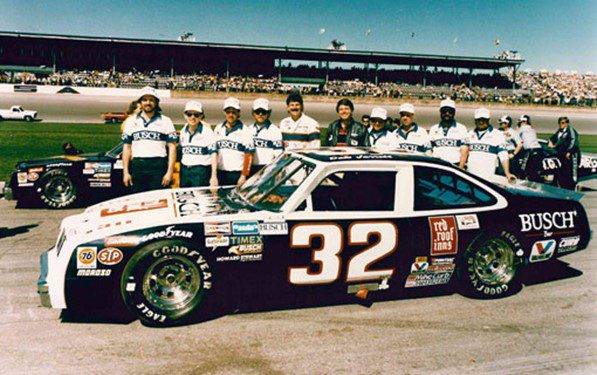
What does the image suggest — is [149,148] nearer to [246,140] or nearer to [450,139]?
[246,140]

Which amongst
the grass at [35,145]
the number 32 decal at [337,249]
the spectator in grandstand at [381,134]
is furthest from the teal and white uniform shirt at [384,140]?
the grass at [35,145]

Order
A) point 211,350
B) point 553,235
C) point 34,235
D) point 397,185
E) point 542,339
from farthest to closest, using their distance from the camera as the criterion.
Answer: point 34,235
point 553,235
point 397,185
point 542,339
point 211,350

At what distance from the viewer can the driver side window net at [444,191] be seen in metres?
4.21

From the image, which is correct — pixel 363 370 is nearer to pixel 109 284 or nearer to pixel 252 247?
pixel 252 247

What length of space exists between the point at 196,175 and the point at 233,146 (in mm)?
609

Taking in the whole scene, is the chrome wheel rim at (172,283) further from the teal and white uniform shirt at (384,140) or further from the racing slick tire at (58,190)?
the racing slick tire at (58,190)

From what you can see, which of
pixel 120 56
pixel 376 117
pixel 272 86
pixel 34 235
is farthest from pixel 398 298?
pixel 120 56

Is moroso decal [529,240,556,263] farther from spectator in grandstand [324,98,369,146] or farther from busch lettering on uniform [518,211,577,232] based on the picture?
spectator in grandstand [324,98,369,146]

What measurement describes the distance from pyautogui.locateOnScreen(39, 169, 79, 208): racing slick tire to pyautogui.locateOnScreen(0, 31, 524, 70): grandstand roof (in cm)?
4500

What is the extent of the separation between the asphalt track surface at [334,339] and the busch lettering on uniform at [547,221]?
2.15 feet

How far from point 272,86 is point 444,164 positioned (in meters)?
46.5

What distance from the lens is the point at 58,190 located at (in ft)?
25.2

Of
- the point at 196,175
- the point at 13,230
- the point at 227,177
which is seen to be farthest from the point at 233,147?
the point at 13,230

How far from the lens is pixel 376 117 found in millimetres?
6828
